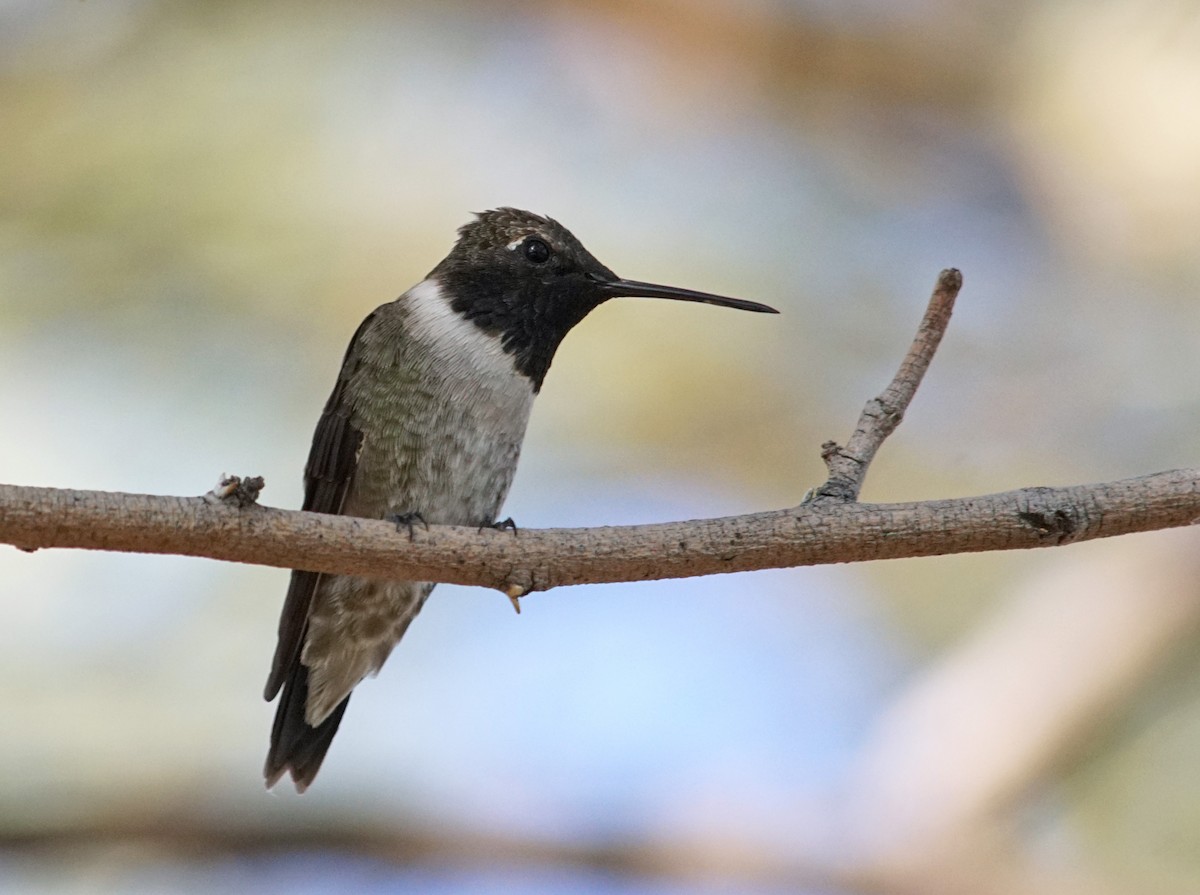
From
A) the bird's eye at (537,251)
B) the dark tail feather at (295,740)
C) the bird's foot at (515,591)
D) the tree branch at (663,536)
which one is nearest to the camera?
the tree branch at (663,536)

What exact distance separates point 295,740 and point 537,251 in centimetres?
146

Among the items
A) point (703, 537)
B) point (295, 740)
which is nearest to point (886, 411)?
point (703, 537)

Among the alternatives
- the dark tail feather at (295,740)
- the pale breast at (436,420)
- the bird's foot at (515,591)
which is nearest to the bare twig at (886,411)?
the bird's foot at (515,591)

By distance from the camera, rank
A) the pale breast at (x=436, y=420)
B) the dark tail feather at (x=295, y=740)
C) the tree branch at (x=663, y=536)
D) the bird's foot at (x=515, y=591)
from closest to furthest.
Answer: the tree branch at (x=663, y=536) < the bird's foot at (x=515, y=591) < the pale breast at (x=436, y=420) < the dark tail feather at (x=295, y=740)

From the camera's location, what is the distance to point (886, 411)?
283cm

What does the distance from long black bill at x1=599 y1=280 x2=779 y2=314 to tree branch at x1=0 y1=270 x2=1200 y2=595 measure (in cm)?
99

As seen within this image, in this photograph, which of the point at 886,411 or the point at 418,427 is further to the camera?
the point at 418,427

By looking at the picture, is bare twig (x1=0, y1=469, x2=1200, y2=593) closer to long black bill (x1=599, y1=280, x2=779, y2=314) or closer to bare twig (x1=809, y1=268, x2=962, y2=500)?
bare twig (x1=809, y1=268, x2=962, y2=500)

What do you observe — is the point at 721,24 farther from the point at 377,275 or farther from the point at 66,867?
the point at 66,867

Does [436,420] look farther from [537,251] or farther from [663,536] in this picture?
[663,536]

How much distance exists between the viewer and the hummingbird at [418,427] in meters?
3.41

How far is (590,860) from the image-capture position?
4383 mm

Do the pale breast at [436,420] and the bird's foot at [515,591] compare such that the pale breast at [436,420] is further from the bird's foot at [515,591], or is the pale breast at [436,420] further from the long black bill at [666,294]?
the bird's foot at [515,591]

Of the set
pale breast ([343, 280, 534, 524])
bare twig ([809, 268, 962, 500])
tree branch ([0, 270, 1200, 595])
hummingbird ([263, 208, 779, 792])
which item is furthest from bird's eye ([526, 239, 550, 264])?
tree branch ([0, 270, 1200, 595])
